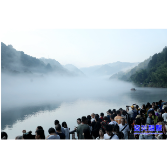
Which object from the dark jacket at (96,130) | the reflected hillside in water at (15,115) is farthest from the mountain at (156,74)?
the dark jacket at (96,130)

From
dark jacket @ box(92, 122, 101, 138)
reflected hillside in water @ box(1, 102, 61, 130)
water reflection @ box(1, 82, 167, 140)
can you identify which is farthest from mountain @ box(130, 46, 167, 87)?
dark jacket @ box(92, 122, 101, 138)

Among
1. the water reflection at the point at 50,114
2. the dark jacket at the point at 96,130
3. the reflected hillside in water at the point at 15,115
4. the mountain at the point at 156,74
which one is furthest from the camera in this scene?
the mountain at the point at 156,74

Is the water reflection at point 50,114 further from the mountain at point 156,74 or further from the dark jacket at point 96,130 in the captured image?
the dark jacket at point 96,130

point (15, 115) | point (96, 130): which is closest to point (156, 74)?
point (15, 115)

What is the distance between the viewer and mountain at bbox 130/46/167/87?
54875 mm

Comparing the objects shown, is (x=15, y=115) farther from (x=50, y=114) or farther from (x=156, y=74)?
(x=156, y=74)

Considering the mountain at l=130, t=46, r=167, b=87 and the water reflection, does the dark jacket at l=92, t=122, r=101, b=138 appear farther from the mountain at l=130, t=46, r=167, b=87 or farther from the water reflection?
the mountain at l=130, t=46, r=167, b=87

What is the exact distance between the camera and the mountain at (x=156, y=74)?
5488cm

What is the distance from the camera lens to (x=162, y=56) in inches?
2413

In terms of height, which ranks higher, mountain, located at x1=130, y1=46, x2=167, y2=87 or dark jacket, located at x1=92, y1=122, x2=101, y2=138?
mountain, located at x1=130, y1=46, x2=167, y2=87

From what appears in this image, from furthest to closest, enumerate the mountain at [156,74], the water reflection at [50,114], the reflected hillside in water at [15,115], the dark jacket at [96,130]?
1. the mountain at [156,74]
2. the reflected hillside in water at [15,115]
3. the water reflection at [50,114]
4. the dark jacket at [96,130]
